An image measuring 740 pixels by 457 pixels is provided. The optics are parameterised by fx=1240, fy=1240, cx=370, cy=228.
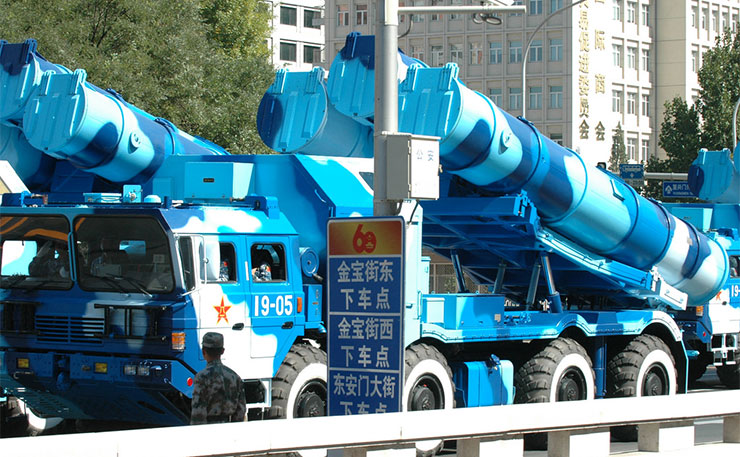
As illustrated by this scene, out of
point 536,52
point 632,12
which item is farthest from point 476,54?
point 632,12

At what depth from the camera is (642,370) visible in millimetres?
16094

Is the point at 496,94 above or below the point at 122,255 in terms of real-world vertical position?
above

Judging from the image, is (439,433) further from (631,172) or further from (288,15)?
(288,15)

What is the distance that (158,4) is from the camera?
29641mm

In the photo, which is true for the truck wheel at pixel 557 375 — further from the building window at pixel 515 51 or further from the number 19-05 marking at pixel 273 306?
the building window at pixel 515 51

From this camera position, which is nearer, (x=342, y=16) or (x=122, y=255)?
(x=122, y=255)

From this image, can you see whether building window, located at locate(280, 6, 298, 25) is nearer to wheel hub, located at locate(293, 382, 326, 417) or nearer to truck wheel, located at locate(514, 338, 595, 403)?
truck wheel, located at locate(514, 338, 595, 403)

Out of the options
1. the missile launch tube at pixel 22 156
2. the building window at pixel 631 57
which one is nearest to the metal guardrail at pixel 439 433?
the missile launch tube at pixel 22 156

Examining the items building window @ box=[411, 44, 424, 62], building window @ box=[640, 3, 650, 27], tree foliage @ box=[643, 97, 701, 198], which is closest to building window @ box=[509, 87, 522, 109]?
building window @ box=[411, 44, 424, 62]

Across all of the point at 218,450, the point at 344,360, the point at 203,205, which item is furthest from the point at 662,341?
the point at 218,450

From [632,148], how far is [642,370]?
8217 centimetres

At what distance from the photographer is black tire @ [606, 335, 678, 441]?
15922 mm

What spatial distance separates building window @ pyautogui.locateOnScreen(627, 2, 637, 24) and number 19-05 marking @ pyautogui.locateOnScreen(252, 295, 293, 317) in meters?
86.7

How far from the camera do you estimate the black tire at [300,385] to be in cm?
1225
